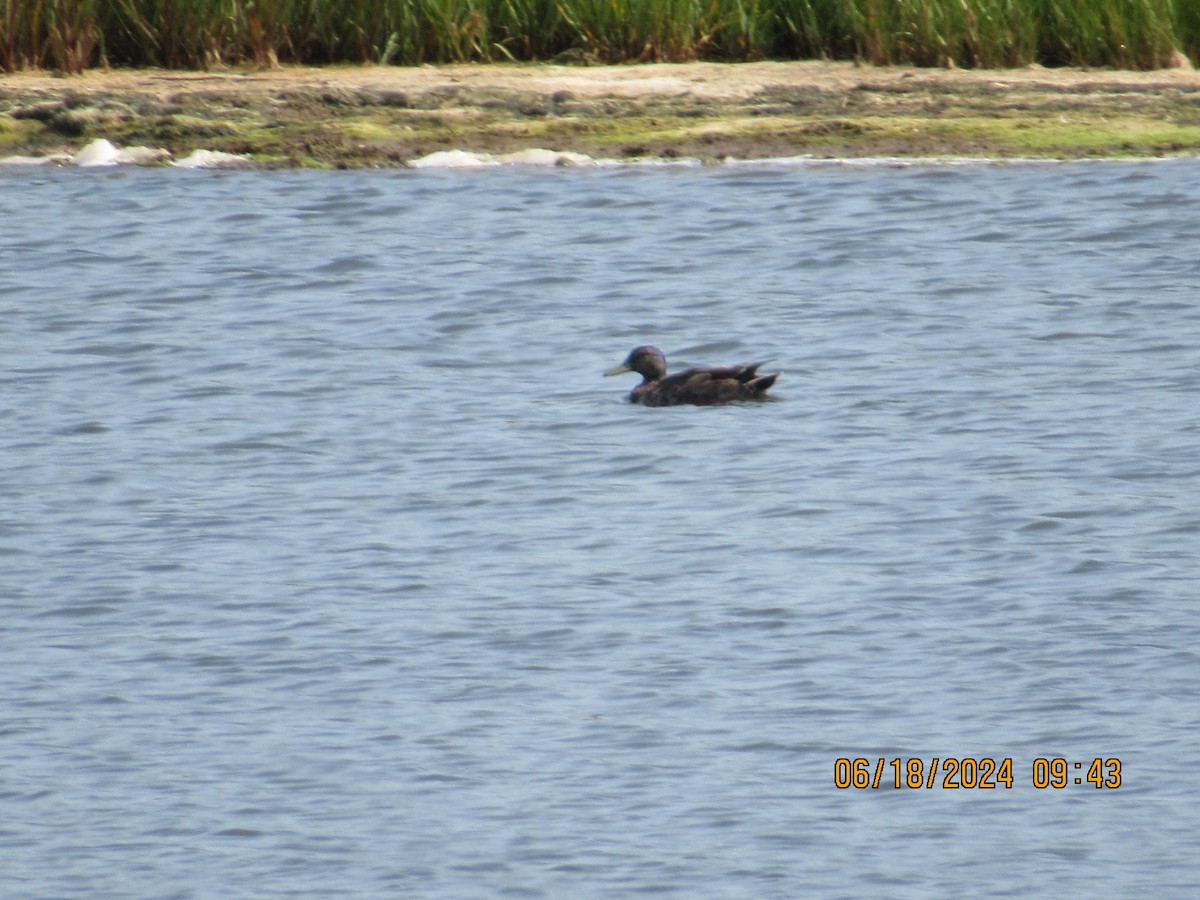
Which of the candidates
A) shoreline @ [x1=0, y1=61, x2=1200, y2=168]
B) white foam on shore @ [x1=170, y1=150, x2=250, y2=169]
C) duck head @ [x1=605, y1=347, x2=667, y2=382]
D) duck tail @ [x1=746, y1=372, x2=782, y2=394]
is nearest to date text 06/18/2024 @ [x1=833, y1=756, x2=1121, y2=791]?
duck tail @ [x1=746, y1=372, x2=782, y2=394]

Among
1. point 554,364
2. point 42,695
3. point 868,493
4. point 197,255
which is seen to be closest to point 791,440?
point 868,493

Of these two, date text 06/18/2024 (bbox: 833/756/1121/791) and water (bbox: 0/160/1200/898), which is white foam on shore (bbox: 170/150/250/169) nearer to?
water (bbox: 0/160/1200/898)

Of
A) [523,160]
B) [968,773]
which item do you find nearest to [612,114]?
[523,160]

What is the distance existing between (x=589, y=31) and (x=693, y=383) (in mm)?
6226

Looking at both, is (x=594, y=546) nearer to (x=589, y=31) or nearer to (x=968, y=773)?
(x=968, y=773)

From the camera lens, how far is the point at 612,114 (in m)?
15.8

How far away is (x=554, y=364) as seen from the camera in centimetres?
1167

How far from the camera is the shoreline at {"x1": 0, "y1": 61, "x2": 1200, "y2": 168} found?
50.4 ft

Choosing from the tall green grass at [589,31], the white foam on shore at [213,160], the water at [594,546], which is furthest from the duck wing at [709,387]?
the tall green grass at [589,31]

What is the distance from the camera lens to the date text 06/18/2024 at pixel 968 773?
614 cm

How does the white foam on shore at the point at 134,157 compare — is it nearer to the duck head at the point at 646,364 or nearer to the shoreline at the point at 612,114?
the shoreline at the point at 612,114

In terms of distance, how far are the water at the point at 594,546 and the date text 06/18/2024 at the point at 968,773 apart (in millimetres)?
39

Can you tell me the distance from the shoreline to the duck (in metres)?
4.63

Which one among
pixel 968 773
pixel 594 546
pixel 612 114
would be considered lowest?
pixel 968 773
